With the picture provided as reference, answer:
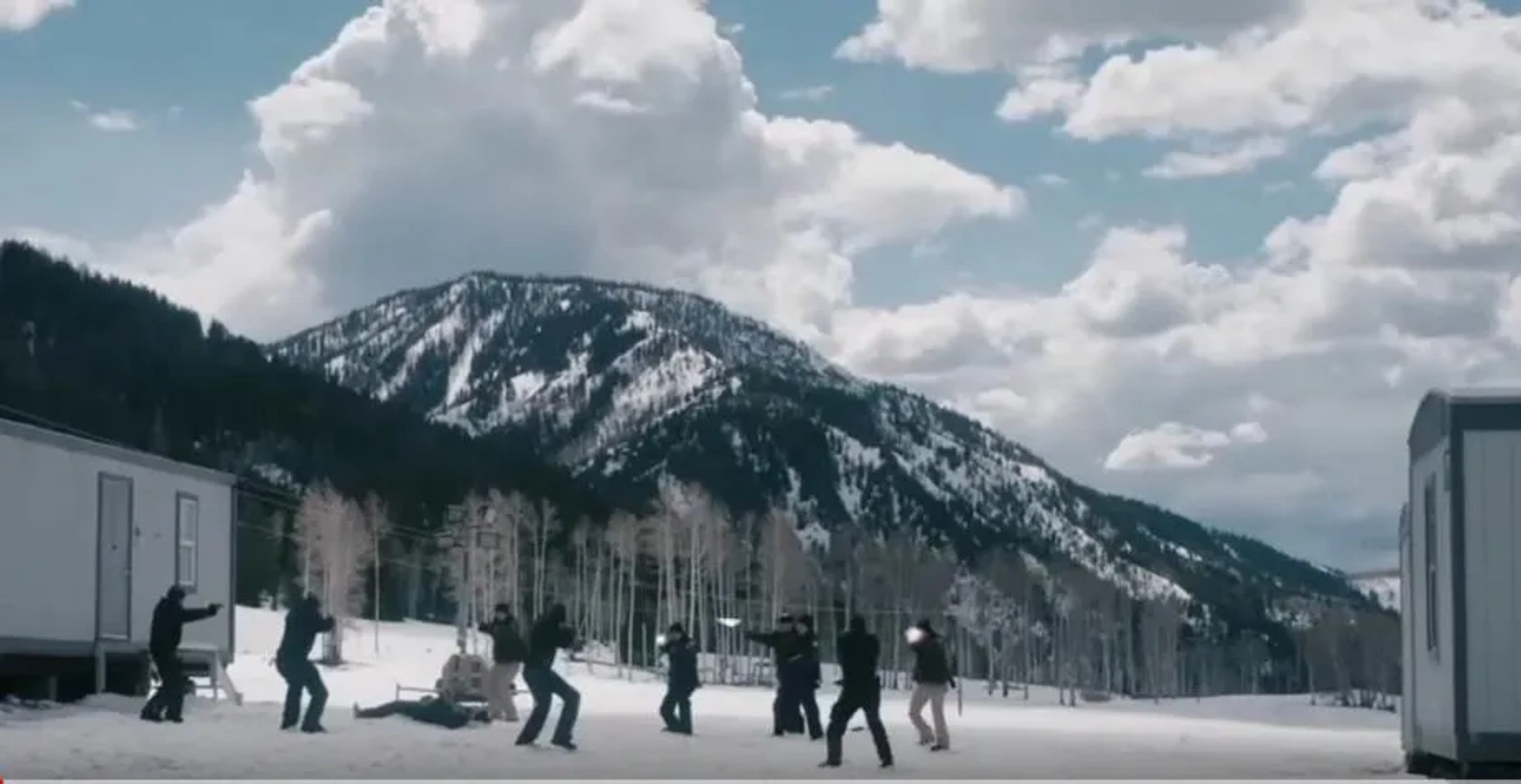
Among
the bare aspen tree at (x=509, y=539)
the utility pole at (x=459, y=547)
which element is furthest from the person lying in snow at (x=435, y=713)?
the bare aspen tree at (x=509, y=539)

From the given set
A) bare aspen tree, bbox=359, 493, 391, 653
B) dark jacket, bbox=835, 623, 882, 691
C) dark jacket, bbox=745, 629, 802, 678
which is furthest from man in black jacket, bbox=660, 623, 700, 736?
bare aspen tree, bbox=359, 493, 391, 653

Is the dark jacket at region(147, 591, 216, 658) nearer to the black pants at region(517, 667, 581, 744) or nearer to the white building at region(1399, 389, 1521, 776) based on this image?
→ the black pants at region(517, 667, 581, 744)

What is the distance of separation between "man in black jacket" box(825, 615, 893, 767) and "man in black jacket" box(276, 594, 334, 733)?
6430mm

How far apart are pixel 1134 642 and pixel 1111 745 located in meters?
167

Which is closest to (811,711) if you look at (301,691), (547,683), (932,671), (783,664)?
(783,664)

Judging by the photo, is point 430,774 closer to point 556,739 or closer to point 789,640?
point 556,739

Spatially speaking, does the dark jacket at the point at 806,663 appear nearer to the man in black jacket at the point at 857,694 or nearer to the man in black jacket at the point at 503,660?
the man in black jacket at the point at 503,660

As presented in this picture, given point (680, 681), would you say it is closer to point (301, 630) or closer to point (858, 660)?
point (301, 630)

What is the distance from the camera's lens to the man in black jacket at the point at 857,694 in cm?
2244

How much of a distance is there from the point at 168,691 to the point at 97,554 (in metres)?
4.38

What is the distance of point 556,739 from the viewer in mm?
24750

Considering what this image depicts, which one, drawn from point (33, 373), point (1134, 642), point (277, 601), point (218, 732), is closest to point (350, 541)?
point (277, 601)

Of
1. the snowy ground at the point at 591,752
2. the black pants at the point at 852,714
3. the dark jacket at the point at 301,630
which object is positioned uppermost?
the dark jacket at the point at 301,630

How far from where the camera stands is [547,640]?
24938mm
